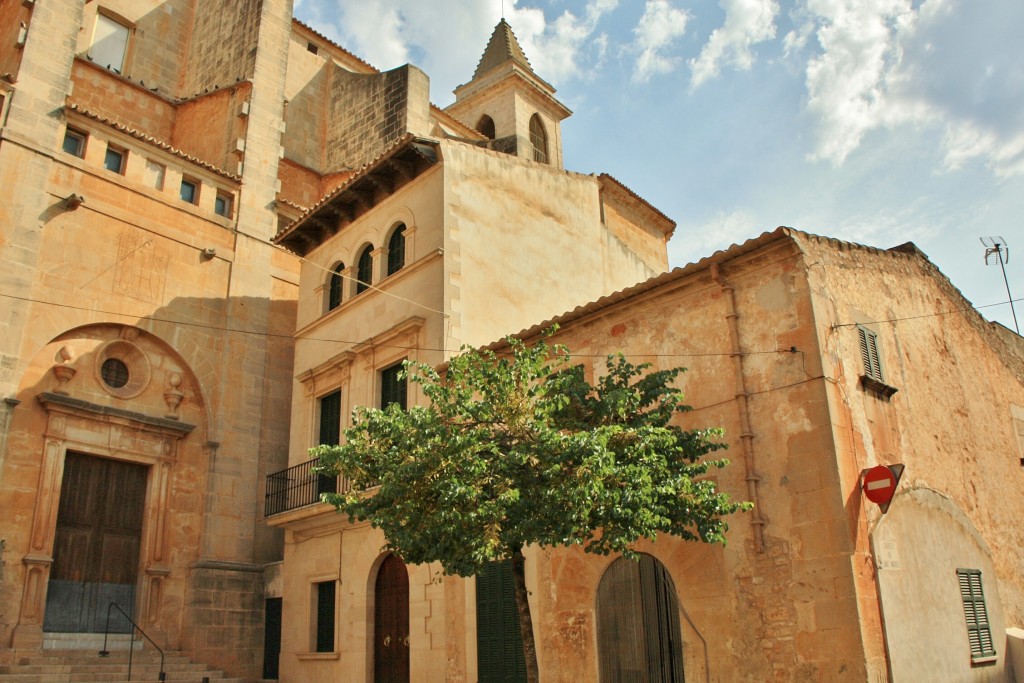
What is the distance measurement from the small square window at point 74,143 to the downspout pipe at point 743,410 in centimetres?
1416

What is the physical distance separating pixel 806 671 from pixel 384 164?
11.7 meters

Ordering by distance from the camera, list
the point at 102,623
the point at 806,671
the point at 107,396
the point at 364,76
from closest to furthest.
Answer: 1. the point at 806,671
2. the point at 102,623
3. the point at 107,396
4. the point at 364,76

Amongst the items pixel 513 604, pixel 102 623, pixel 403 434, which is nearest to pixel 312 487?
pixel 102 623

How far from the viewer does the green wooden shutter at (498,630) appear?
1243 cm

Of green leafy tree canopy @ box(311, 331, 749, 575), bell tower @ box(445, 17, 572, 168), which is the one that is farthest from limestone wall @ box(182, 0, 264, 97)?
green leafy tree canopy @ box(311, 331, 749, 575)

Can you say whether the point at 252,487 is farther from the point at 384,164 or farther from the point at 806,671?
the point at 806,671

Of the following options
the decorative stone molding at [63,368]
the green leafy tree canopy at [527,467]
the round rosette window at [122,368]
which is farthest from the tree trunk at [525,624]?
the round rosette window at [122,368]

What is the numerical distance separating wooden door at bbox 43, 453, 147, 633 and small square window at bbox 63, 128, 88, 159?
6.37 meters

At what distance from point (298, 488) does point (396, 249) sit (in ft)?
16.9

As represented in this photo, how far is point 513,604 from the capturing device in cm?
1267

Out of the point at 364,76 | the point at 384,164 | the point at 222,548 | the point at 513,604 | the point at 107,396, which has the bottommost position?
the point at 513,604

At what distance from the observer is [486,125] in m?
28.4

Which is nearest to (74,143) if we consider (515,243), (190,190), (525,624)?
(190,190)

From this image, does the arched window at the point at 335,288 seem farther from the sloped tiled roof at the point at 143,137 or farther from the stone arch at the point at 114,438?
the sloped tiled roof at the point at 143,137
